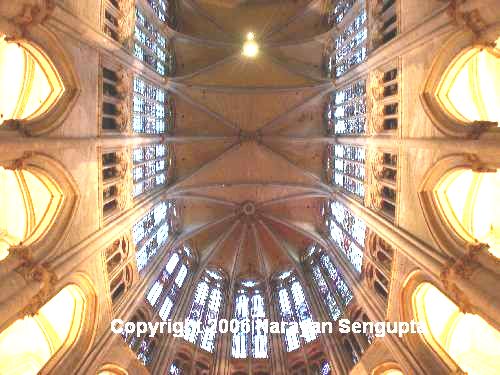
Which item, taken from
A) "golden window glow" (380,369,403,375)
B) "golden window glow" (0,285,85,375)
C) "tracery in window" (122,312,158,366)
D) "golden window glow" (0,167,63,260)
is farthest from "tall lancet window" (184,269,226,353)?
"golden window glow" (0,167,63,260)

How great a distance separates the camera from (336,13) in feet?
79.1

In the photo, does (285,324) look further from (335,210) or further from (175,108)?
(175,108)

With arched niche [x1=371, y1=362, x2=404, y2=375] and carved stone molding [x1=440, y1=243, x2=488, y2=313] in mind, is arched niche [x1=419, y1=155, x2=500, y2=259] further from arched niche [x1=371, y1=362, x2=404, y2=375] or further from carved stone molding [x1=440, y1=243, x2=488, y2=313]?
arched niche [x1=371, y1=362, x2=404, y2=375]

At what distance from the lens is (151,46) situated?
21484 millimetres

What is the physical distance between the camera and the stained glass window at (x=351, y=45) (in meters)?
19.2

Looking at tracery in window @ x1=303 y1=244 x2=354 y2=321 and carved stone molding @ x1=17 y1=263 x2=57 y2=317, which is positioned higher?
carved stone molding @ x1=17 y1=263 x2=57 y2=317

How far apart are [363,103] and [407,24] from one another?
5.50 meters

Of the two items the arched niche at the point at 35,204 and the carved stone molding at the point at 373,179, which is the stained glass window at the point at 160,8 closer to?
the arched niche at the point at 35,204

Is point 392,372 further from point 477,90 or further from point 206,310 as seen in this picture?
point 206,310

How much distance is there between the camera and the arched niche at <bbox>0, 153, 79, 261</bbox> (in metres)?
11.2

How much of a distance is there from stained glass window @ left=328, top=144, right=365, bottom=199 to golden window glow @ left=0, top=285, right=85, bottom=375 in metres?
13.5

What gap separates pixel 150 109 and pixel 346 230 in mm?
12830

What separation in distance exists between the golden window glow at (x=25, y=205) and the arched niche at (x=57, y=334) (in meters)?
2.28

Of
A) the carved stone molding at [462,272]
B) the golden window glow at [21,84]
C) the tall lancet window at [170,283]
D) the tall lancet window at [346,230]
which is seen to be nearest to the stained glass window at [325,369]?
the tall lancet window at [346,230]
